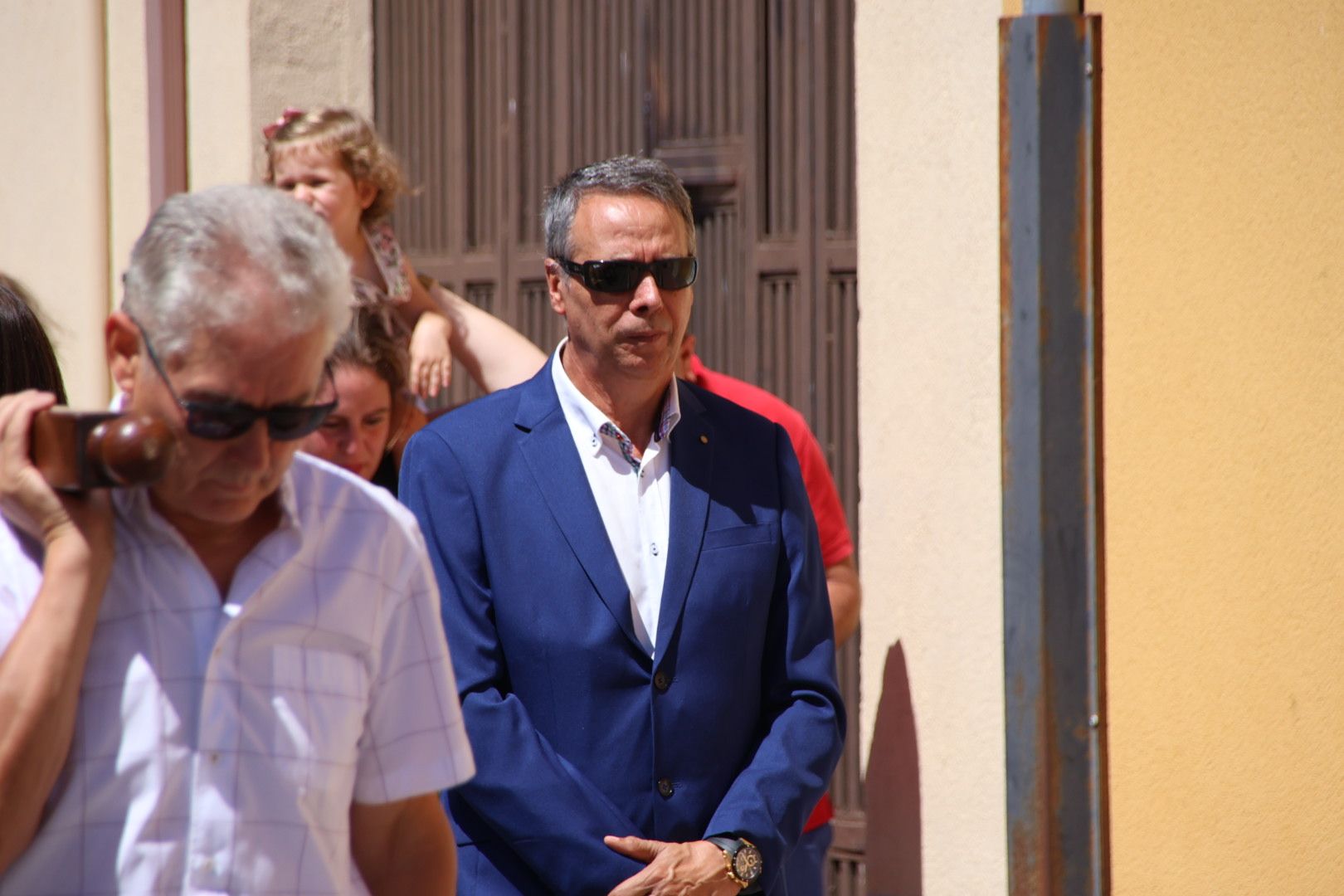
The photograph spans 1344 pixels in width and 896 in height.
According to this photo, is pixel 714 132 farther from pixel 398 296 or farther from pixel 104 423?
pixel 104 423

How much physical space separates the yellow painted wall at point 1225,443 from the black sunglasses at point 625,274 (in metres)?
1.49

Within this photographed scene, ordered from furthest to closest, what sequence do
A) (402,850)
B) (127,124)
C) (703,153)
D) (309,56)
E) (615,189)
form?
(127,124) < (309,56) < (703,153) < (615,189) < (402,850)

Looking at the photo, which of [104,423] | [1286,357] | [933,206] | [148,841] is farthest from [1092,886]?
[933,206]

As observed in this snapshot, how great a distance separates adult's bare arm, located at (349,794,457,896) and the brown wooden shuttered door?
9.41 ft

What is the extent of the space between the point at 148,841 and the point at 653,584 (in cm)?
129

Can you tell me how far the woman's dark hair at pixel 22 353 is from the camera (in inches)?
102

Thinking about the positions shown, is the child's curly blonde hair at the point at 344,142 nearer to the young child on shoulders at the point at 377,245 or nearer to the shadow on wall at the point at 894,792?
the young child on shoulders at the point at 377,245

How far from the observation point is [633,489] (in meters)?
3.00

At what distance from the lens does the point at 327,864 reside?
1.89 meters

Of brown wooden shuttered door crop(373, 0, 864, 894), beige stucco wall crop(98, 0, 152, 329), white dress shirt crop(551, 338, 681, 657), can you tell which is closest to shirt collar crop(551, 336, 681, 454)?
white dress shirt crop(551, 338, 681, 657)

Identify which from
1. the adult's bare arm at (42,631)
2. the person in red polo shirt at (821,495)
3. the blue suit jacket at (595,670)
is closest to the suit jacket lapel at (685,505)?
the blue suit jacket at (595,670)

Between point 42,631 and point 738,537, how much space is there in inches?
57.9

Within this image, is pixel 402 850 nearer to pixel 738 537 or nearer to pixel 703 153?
pixel 738 537

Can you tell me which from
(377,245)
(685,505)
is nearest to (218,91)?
(377,245)
